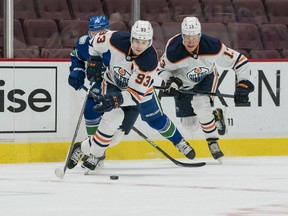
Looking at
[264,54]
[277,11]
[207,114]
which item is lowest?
[207,114]

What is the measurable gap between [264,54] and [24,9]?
7.51 ft

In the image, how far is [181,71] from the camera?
8.88 m

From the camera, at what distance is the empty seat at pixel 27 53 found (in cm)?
891

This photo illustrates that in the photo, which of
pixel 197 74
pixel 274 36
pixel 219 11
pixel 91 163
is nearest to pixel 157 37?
pixel 219 11

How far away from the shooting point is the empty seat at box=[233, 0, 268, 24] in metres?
10.1

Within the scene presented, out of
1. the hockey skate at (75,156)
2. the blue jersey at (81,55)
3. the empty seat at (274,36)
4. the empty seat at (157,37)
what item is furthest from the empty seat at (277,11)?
the hockey skate at (75,156)

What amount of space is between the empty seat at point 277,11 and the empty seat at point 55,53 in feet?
6.71

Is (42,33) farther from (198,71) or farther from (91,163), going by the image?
(91,163)

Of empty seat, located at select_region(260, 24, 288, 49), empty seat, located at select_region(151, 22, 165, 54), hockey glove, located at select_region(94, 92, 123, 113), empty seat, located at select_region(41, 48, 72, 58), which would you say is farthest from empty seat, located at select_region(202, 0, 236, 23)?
hockey glove, located at select_region(94, 92, 123, 113)

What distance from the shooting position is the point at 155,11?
966 centimetres

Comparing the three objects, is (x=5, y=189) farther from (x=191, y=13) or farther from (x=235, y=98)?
(x=191, y=13)

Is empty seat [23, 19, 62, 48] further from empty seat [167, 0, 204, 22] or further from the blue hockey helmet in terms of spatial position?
empty seat [167, 0, 204, 22]

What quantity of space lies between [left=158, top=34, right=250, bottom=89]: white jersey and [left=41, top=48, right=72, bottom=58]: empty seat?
0.79m

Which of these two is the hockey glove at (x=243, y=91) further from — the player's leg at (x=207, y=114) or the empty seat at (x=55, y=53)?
the empty seat at (x=55, y=53)
